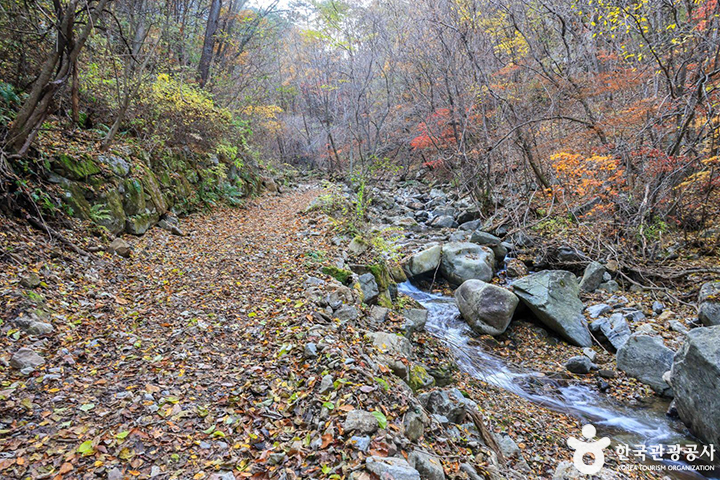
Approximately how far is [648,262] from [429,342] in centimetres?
591

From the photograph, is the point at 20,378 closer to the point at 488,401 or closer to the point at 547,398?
the point at 488,401

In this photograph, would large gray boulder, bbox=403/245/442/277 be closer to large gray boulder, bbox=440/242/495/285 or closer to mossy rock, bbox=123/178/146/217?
large gray boulder, bbox=440/242/495/285

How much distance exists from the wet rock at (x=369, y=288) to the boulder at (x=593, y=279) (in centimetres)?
519

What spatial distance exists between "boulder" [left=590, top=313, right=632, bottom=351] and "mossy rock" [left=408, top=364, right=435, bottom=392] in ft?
12.8

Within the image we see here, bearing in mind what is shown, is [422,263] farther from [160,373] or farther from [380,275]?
[160,373]

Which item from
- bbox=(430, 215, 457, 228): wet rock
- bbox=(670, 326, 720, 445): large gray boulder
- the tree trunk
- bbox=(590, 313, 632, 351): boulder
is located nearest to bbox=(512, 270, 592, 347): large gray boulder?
bbox=(590, 313, 632, 351): boulder

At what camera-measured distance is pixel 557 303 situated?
6.88 m

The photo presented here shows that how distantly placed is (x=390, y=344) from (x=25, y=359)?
11.5ft

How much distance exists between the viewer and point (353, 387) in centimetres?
296

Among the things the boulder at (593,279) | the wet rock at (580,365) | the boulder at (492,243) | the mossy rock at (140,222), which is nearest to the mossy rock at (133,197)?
the mossy rock at (140,222)

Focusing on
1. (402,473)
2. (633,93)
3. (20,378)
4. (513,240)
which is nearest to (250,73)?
(513,240)

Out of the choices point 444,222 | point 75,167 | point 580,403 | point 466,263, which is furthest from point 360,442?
point 444,222

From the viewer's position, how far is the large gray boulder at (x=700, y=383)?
4043 mm

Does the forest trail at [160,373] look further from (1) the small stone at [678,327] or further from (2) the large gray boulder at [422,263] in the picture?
(1) the small stone at [678,327]
